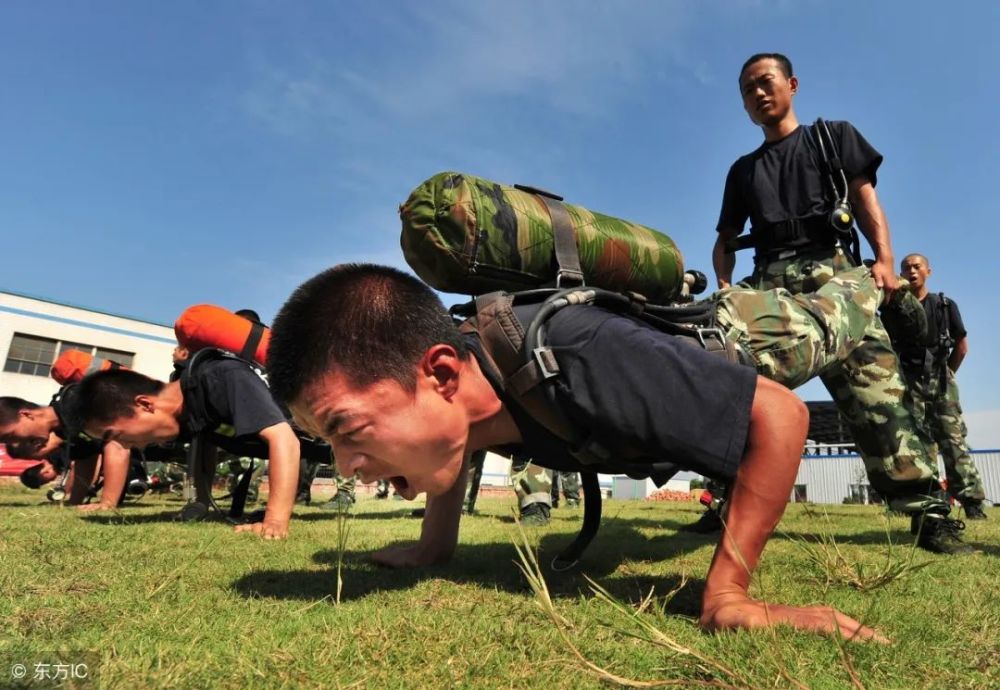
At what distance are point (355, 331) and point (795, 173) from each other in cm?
352

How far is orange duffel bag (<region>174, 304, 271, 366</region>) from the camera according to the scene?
5352 mm

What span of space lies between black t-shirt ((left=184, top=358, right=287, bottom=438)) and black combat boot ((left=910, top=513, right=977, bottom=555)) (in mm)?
4012

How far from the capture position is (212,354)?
195 inches

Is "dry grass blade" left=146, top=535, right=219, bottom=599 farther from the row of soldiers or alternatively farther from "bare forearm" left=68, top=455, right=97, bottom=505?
"bare forearm" left=68, top=455, right=97, bottom=505

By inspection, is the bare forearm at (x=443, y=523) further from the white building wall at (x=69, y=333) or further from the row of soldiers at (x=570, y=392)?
the white building wall at (x=69, y=333)

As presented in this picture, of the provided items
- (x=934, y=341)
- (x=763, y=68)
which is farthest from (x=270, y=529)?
(x=934, y=341)

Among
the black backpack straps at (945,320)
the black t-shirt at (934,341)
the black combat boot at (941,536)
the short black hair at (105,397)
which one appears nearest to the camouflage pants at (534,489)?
the black combat boot at (941,536)

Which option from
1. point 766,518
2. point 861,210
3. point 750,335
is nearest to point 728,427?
point 766,518

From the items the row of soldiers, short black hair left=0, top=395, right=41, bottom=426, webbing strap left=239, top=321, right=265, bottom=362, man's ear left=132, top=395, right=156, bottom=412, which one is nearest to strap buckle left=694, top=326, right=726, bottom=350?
the row of soldiers

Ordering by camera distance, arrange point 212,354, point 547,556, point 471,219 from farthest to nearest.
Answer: point 212,354, point 547,556, point 471,219

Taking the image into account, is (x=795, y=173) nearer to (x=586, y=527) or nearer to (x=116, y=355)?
(x=586, y=527)

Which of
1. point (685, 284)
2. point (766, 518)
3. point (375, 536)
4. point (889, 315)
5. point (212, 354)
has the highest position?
point (889, 315)

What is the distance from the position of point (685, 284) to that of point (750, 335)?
37cm

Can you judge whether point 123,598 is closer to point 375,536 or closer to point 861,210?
point 375,536
